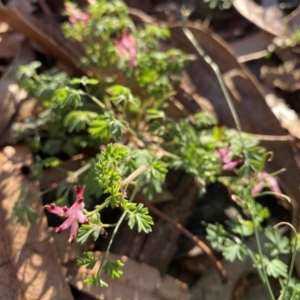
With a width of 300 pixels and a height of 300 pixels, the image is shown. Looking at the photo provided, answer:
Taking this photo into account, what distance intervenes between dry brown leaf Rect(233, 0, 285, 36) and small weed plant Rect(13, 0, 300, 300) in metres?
0.51

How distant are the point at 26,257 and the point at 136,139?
498 millimetres

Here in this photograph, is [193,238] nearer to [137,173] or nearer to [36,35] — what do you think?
[137,173]

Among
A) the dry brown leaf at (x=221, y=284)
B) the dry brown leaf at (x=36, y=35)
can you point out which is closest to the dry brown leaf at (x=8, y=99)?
the dry brown leaf at (x=36, y=35)

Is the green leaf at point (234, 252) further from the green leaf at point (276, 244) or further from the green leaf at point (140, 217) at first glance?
the green leaf at point (140, 217)

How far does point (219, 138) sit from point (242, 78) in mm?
361

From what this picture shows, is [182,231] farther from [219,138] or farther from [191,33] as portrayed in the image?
[191,33]

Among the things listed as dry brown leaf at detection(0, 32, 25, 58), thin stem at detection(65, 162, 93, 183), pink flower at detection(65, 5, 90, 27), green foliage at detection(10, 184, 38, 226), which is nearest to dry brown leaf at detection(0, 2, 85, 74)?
dry brown leaf at detection(0, 32, 25, 58)

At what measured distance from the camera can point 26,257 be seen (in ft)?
4.97

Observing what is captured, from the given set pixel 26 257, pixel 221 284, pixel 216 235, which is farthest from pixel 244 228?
pixel 26 257

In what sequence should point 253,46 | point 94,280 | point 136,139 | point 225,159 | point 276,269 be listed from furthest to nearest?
1. point 253,46
2. point 136,139
3. point 225,159
4. point 276,269
5. point 94,280

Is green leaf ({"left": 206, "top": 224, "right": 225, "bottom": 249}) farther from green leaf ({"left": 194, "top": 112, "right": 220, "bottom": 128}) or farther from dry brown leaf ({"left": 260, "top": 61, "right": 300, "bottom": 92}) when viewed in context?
dry brown leaf ({"left": 260, "top": 61, "right": 300, "bottom": 92})

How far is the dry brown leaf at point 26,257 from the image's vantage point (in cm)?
146

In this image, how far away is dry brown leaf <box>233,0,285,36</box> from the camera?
7.18 feet

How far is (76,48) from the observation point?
205cm
